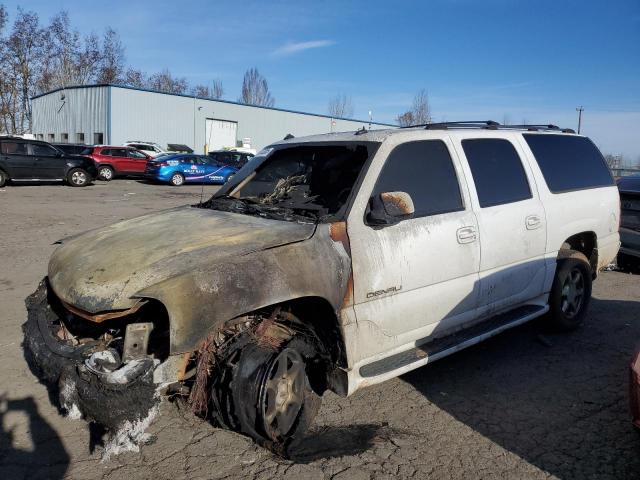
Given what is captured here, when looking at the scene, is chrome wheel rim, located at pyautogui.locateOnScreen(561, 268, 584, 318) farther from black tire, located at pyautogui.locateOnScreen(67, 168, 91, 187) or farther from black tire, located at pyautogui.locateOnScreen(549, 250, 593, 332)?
black tire, located at pyautogui.locateOnScreen(67, 168, 91, 187)

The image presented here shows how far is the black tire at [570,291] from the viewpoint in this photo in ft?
16.6

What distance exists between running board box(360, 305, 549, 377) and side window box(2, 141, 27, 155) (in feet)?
65.0

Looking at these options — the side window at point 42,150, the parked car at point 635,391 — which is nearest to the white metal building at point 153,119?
the side window at point 42,150

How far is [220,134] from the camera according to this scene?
40.2 meters

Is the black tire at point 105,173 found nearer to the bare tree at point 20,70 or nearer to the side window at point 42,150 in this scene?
the side window at point 42,150

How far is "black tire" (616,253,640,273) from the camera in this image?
8.05 meters

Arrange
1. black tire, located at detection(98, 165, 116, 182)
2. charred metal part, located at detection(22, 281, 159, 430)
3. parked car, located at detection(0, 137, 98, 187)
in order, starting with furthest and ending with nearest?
1. black tire, located at detection(98, 165, 116, 182)
2. parked car, located at detection(0, 137, 98, 187)
3. charred metal part, located at detection(22, 281, 159, 430)

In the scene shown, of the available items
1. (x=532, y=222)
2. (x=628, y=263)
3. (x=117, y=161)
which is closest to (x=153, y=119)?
(x=117, y=161)

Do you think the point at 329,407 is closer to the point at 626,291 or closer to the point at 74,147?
the point at 626,291

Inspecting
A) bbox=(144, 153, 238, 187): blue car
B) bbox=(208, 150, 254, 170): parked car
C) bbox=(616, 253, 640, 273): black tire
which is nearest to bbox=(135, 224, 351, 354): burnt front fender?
bbox=(616, 253, 640, 273): black tire

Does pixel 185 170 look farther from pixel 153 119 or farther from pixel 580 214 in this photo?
pixel 580 214

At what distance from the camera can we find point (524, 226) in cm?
452

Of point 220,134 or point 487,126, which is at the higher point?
point 220,134

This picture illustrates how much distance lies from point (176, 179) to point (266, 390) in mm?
21772
